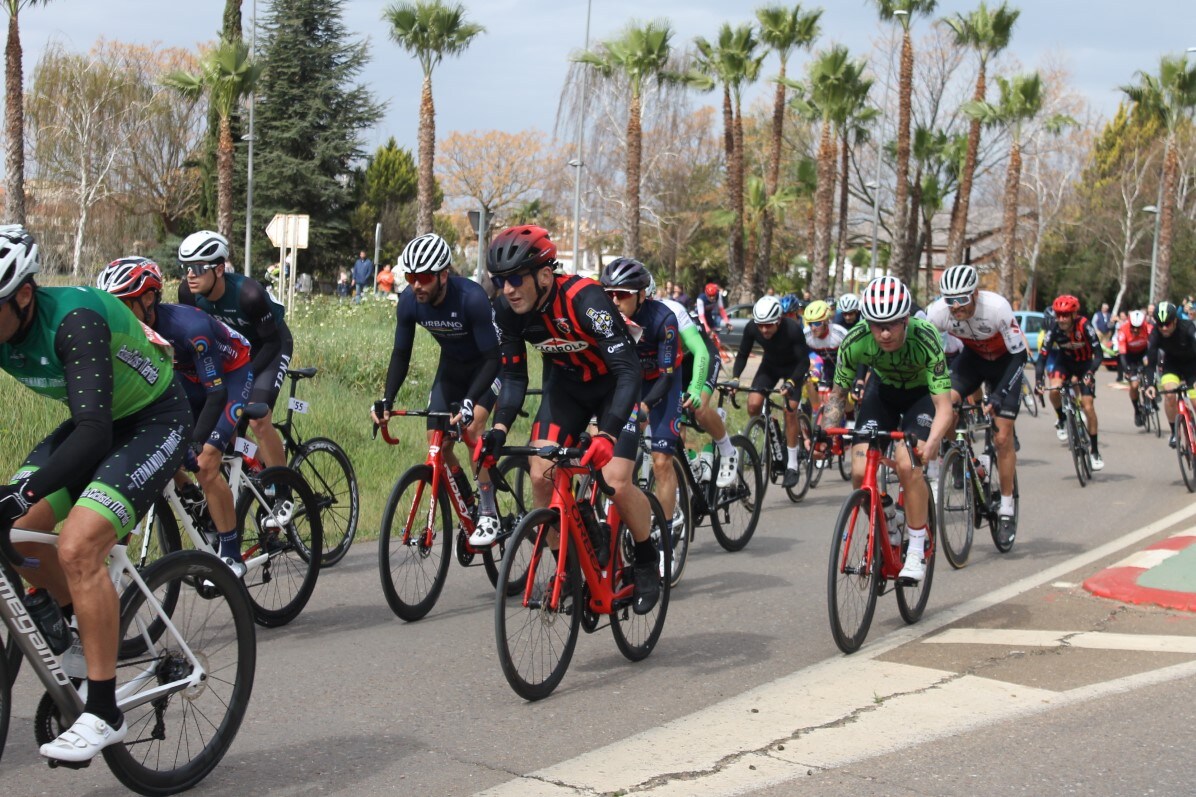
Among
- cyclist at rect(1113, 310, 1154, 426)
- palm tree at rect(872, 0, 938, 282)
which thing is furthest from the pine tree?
cyclist at rect(1113, 310, 1154, 426)

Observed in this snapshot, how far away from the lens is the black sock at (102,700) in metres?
4.17

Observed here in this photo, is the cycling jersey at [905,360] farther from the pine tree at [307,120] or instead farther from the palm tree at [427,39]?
the pine tree at [307,120]

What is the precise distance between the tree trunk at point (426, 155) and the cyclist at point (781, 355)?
24.3 meters

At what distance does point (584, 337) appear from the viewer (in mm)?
6250

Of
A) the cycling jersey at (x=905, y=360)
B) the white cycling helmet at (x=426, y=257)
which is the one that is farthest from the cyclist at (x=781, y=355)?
the white cycling helmet at (x=426, y=257)

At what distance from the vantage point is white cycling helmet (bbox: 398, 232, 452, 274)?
7.75 meters

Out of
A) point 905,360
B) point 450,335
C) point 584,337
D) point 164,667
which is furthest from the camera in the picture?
point 450,335

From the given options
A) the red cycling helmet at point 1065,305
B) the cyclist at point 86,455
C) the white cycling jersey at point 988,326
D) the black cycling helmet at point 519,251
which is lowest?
the cyclist at point 86,455

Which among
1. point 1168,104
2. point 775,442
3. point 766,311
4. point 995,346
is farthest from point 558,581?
point 1168,104

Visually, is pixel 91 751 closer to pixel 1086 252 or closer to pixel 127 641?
pixel 127 641

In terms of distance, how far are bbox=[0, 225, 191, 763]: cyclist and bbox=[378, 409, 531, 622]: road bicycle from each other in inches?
93.8

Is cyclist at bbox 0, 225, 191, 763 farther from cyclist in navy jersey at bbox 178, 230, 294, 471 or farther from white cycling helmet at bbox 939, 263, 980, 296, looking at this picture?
white cycling helmet at bbox 939, 263, 980, 296

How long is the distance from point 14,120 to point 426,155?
36.7 feet

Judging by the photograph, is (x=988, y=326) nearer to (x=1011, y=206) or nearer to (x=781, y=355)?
(x=781, y=355)
